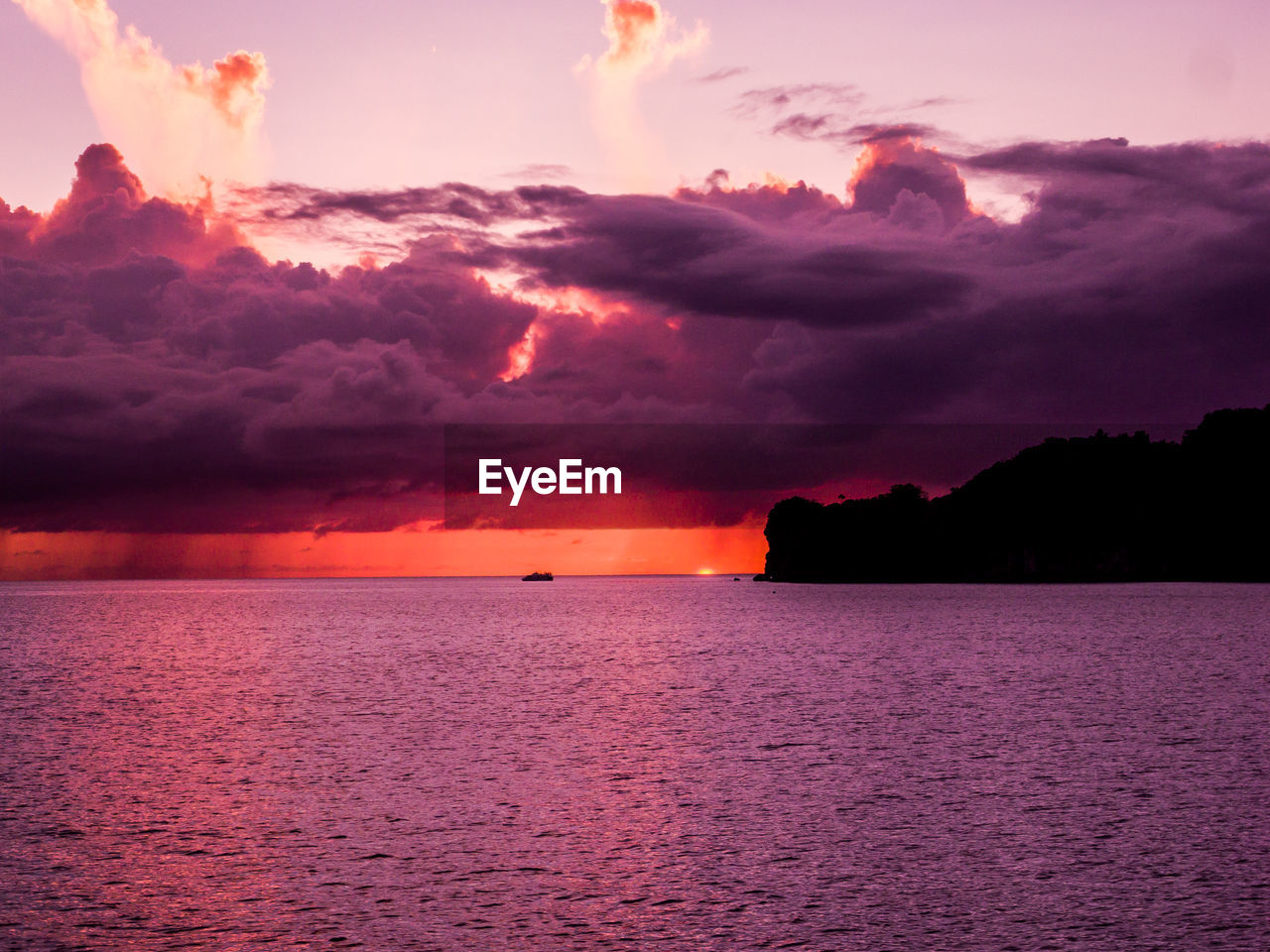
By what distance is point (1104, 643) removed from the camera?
111250 mm

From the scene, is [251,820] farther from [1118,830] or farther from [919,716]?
[919,716]

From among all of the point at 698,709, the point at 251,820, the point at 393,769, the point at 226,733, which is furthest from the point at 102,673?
the point at 251,820

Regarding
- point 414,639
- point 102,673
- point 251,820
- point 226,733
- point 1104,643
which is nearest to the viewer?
point 251,820

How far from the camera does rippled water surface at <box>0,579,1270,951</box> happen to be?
20.5m

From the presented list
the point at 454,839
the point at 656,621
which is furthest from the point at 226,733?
the point at 656,621

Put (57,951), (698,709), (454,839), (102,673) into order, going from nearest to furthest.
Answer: (57,951) → (454,839) → (698,709) → (102,673)

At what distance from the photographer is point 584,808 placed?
102 feet

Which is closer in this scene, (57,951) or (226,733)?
(57,951)

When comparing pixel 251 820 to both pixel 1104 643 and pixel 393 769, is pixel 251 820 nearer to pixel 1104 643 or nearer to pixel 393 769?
pixel 393 769

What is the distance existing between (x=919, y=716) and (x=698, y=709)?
33.4 ft

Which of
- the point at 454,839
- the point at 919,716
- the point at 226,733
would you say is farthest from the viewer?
the point at 919,716

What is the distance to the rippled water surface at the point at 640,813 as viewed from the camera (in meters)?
20.5

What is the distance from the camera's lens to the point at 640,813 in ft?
100.0

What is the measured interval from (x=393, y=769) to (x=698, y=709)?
21.8 m
